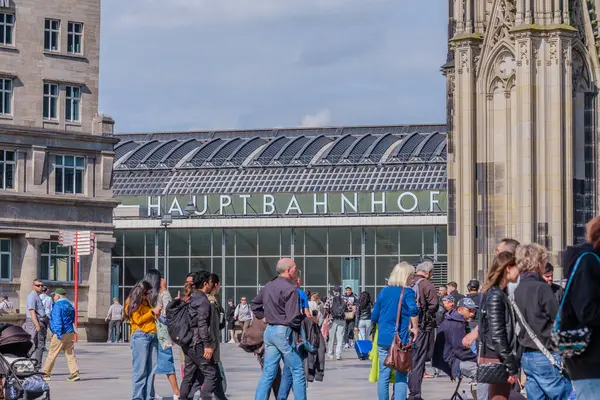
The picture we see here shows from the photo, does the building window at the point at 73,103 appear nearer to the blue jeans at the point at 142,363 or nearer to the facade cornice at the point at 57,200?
the facade cornice at the point at 57,200

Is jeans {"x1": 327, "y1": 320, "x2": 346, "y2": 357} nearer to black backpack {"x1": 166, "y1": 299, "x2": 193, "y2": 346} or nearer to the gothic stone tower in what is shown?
the gothic stone tower

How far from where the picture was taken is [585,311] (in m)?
8.88

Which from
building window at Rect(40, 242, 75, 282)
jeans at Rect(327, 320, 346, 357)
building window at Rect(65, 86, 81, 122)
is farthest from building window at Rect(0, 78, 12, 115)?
jeans at Rect(327, 320, 346, 357)

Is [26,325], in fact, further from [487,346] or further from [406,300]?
[487,346]

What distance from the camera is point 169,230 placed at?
74500mm

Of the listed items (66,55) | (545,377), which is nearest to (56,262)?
(66,55)

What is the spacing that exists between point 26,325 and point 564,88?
1075 cm

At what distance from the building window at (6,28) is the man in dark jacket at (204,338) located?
40751 mm

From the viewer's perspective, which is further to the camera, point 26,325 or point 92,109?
point 92,109

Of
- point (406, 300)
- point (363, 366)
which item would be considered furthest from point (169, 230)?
point (406, 300)

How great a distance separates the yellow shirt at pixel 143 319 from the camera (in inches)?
769

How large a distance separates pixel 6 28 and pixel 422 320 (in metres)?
40.6

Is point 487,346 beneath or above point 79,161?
beneath

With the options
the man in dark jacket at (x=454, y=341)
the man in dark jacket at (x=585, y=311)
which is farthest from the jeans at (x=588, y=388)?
the man in dark jacket at (x=454, y=341)
